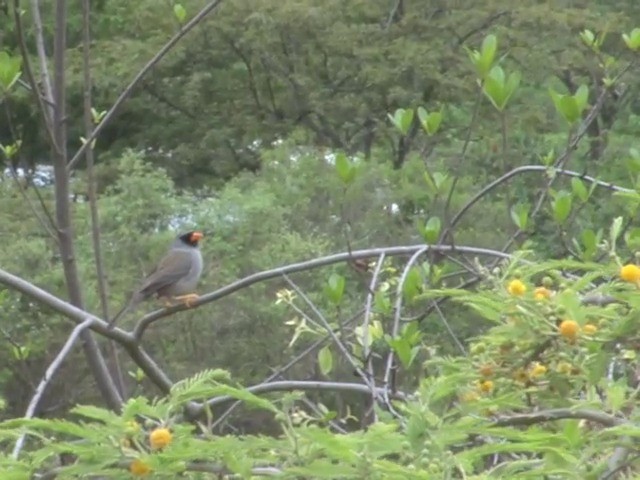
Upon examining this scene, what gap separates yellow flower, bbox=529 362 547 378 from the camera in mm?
1667

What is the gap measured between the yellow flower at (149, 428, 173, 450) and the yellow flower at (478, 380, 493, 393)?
1.45ft

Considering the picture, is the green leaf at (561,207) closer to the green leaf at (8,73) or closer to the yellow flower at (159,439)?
the green leaf at (8,73)

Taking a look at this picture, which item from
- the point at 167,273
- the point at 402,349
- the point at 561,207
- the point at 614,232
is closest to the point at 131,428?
the point at 614,232

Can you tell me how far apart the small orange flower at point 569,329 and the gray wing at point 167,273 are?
466cm

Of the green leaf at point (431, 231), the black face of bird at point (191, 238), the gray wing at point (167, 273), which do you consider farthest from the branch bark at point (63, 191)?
the black face of bird at point (191, 238)

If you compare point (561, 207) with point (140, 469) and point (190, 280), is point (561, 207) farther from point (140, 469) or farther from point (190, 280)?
point (190, 280)

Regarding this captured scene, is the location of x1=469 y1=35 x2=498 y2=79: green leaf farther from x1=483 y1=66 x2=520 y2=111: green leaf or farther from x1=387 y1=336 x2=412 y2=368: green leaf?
x1=387 y1=336 x2=412 y2=368: green leaf

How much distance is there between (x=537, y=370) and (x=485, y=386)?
2.8 inches

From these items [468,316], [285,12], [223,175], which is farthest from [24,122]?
[468,316]

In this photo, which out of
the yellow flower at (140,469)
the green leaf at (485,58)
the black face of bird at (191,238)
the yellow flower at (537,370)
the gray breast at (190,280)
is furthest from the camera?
the black face of bird at (191,238)

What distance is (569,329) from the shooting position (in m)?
1.55

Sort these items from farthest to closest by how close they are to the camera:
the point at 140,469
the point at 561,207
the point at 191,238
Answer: the point at 191,238 → the point at 561,207 → the point at 140,469

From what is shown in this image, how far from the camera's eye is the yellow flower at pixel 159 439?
4.74ft

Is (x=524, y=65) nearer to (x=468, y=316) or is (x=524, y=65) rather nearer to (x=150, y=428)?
(x=468, y=316)
